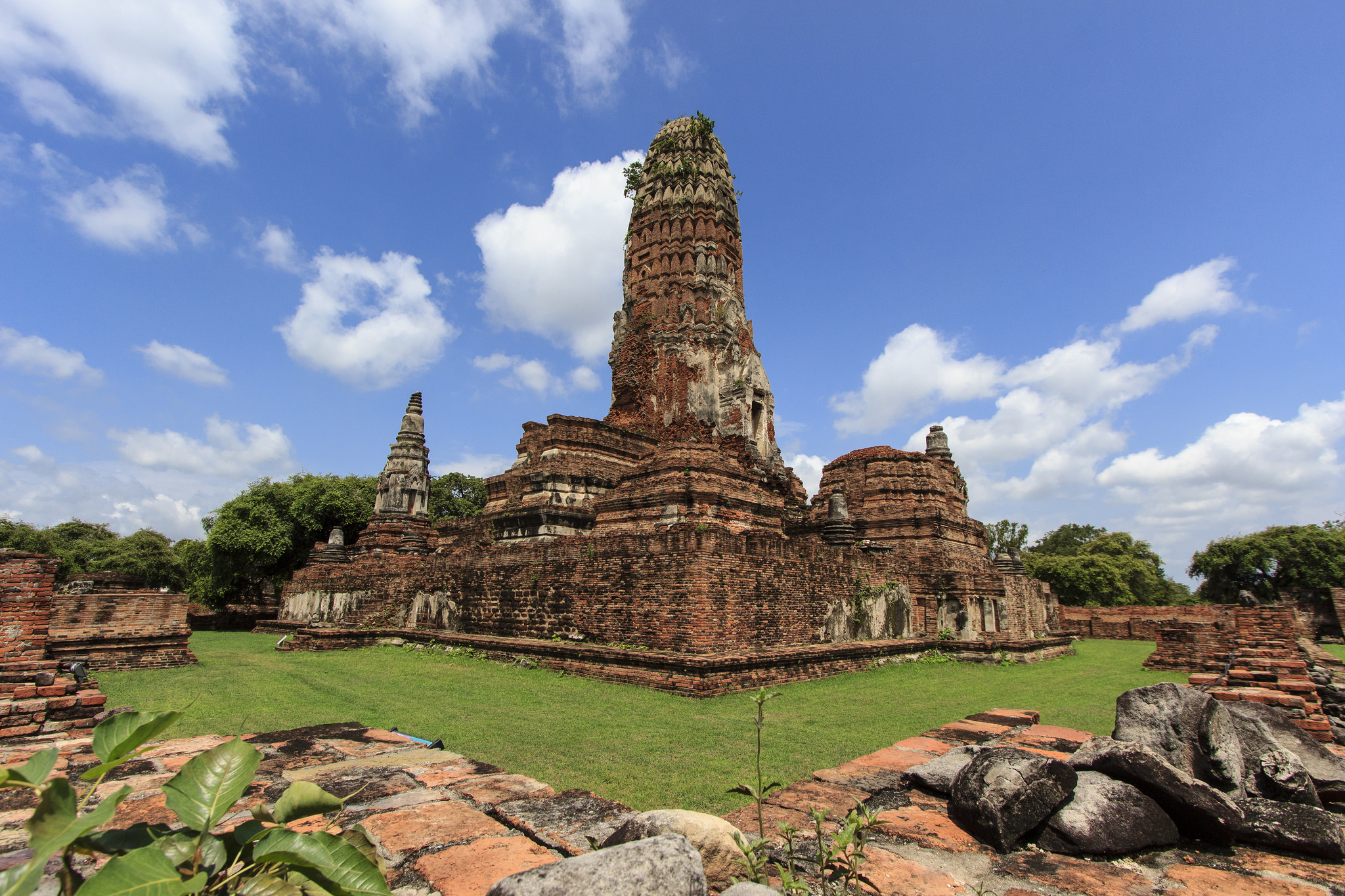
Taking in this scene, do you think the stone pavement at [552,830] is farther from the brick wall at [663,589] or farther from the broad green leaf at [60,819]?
the brick wall at [663,589]

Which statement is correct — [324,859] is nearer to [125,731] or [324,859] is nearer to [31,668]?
[125,731]

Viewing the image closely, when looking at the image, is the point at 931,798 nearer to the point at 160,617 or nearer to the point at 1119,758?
the point at 1119,758

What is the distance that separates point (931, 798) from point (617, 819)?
71.3 inches

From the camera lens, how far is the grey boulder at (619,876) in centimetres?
180

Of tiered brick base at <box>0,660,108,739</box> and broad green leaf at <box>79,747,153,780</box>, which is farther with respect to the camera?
tiered brick base at <box>0,660,108,739</box>

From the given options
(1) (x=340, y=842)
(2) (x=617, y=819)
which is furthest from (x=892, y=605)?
(1) (x=340, y=842)

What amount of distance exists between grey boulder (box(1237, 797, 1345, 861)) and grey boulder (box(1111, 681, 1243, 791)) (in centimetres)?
52

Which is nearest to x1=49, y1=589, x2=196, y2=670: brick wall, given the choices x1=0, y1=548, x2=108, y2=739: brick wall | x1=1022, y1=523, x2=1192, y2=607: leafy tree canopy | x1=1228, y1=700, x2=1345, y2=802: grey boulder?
x1=0, y1=548, x2=108, y2=739: brick wall

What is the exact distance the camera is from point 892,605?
528 inches

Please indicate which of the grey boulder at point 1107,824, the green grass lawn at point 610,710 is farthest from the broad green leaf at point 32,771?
the grey boulder at point 1107,824

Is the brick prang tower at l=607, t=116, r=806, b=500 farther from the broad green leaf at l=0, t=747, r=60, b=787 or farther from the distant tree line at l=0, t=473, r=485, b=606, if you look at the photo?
the broad green leaf at l=0, t=747, r=60, b=787

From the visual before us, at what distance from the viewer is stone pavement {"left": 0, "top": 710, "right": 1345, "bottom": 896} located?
100.0 inches

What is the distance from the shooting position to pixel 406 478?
2370cm

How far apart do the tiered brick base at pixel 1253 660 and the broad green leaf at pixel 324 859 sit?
547cm
